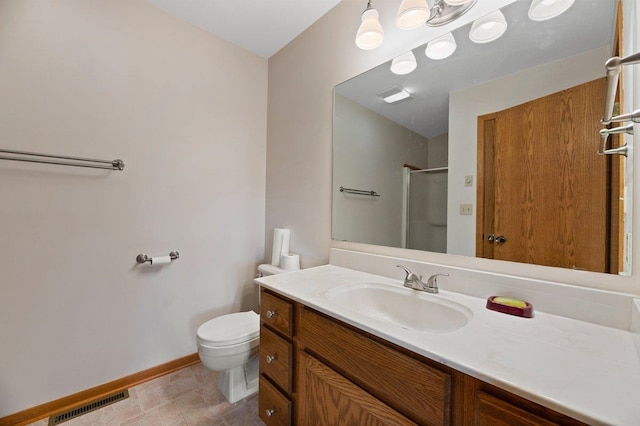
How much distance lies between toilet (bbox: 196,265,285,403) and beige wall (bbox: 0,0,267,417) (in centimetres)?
46

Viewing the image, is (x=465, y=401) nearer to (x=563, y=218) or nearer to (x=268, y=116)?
(x=563, y=218)

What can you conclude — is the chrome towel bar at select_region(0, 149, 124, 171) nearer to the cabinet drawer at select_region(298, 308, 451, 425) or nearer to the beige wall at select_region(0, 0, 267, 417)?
the beige wall at select_region(0, 0, 267, 417)

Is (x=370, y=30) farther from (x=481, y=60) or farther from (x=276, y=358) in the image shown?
(x=276, y=358)

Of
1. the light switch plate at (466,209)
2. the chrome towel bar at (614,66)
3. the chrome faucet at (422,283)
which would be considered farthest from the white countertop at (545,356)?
the chrome towel bar at (614,66)

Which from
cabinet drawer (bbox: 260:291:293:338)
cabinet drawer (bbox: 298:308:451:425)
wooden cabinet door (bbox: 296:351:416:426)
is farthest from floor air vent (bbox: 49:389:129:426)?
cabinet drawer (bbox: 298:308:451:425)

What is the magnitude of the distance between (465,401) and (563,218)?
0.71m

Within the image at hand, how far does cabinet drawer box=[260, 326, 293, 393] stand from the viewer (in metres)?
1.05

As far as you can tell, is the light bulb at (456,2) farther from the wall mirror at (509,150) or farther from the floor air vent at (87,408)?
the floor air vent at (87,408)

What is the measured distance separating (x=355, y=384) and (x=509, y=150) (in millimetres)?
1011

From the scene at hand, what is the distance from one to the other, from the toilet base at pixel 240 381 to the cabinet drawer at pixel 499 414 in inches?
51.0

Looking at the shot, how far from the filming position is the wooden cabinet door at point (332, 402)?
732 millimetres

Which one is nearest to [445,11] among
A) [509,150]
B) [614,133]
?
[509,150]

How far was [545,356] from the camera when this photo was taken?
0.59 meters

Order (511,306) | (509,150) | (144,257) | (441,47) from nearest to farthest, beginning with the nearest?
1. (511,306)
2. (509,150)
3. (441,47)
4. (144,257)
